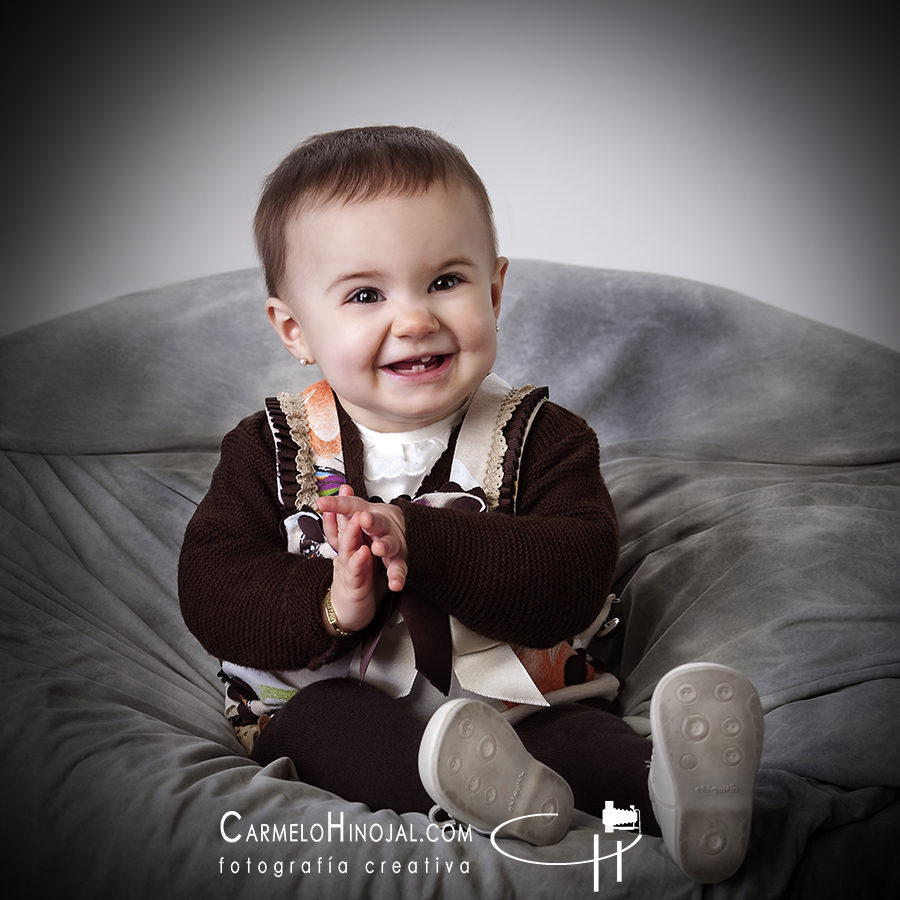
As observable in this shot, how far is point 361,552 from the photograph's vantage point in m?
0.91

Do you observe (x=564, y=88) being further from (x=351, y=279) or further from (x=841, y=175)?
(x=351, y=279)

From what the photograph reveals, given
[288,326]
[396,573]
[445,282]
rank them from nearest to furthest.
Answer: [396,573] → [445,282] → [288,326]

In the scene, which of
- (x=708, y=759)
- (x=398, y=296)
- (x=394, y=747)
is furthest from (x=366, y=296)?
(x=708, y=759)

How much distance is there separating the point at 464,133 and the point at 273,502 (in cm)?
138

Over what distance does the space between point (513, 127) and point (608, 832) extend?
1.81 m

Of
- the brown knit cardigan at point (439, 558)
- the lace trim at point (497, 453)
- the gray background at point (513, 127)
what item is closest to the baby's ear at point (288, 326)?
the brown knit cardigan at point (439, 558)

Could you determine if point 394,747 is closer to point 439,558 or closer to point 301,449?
point 439,558

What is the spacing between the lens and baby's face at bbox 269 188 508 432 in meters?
1.04

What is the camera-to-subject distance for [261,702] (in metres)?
1.11

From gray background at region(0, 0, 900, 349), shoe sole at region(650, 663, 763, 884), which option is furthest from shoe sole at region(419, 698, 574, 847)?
gray background at region(0, 0, 900, 349)

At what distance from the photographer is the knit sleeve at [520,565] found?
37.6 inches

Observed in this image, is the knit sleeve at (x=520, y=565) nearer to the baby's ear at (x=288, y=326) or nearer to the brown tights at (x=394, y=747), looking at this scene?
the brown tights at (x=394, y=747)

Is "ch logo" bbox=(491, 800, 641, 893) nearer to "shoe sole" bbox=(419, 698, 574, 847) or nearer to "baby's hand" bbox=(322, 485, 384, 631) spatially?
"shoe sole" bbox=(419, 698, 574, 847)

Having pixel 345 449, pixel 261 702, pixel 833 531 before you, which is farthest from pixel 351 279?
pixel 833 531
